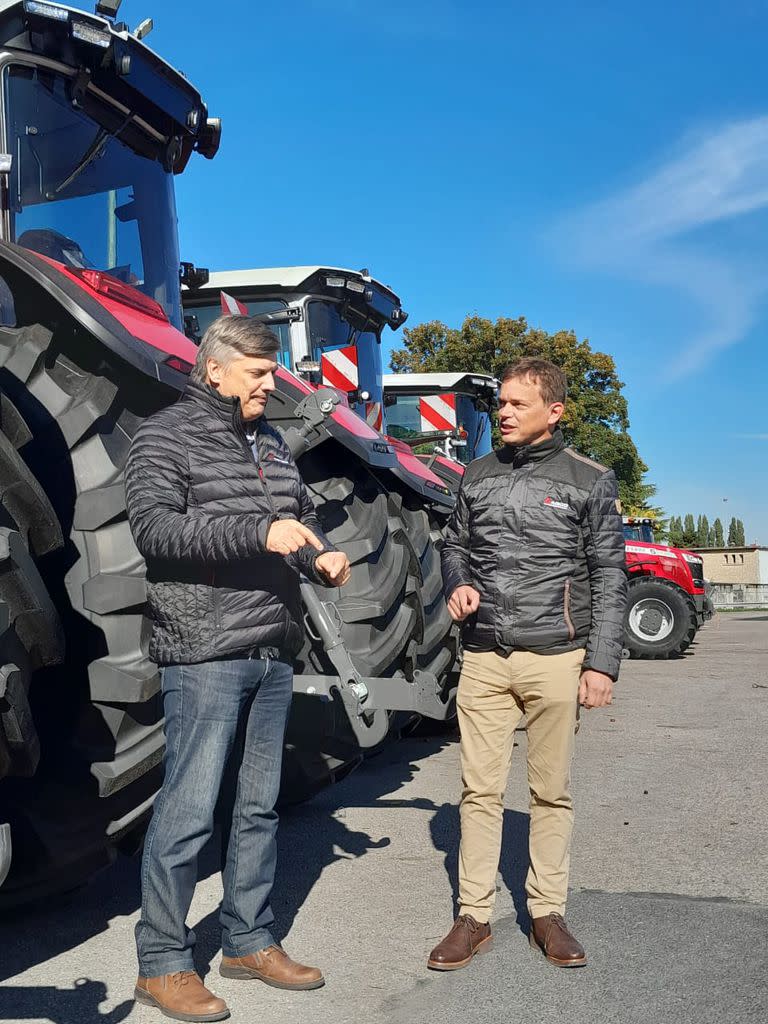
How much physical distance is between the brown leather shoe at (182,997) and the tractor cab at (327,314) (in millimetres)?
4784

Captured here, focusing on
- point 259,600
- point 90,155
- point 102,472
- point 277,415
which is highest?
point 90,155

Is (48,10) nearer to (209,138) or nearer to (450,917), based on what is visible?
(209,138)

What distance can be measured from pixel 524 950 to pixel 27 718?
5.73 feet

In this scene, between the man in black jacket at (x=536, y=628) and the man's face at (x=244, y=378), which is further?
the man in black jacket at (x=536, y=628)

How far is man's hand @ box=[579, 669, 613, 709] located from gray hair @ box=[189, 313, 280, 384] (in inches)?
55.1

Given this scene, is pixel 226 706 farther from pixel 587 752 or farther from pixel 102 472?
pixel 587 752

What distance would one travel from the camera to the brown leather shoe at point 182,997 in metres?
2.97

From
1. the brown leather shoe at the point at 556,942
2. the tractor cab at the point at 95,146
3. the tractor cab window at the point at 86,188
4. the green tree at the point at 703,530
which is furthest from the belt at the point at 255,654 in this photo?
the green tree at the point at 703,530

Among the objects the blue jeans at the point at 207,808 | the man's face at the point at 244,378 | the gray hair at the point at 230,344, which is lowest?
the blue jeans at the point at 207,808

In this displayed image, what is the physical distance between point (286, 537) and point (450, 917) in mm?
1622

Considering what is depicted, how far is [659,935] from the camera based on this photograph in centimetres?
357

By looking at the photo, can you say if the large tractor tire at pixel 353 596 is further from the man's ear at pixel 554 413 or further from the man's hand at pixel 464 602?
the man's ear at pixel 554 413

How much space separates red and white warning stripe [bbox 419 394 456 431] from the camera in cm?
1166

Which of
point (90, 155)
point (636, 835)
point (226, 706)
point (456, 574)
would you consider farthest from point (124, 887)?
point (90, 155)
